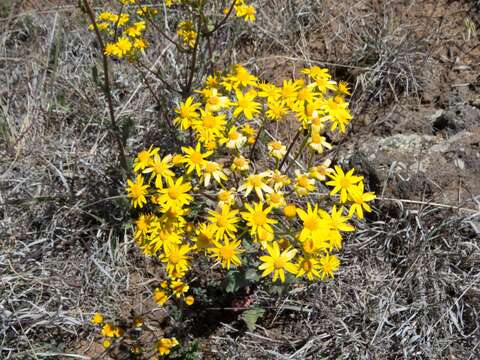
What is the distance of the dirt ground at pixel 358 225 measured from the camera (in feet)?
8.74

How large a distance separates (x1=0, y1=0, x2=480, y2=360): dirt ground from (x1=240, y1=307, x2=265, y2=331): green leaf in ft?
0.35

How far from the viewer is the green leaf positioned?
2617 mm

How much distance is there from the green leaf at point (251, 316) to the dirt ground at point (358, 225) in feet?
0.35

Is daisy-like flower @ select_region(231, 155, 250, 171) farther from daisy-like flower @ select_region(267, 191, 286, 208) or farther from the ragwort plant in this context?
daisy-like flower @ select_region(267, 191, 286, 208)

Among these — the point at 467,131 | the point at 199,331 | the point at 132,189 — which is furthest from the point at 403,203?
the point at 132,189

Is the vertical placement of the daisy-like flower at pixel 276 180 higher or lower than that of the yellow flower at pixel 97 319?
higher

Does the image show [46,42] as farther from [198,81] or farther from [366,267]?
[366,267]

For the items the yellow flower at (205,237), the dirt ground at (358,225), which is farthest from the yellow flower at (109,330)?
the yellow flower at (205,237)

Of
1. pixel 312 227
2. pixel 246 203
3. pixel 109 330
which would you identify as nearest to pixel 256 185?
pixel 246 203

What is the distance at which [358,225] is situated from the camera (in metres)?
3.05

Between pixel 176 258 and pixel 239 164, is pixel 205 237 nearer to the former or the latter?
pixel 176 258

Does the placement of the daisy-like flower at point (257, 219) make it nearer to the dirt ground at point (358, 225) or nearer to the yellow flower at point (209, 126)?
the yellow flower at point (209, 126)

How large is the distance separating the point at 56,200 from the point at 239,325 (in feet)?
5.33

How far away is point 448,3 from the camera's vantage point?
3980mm
